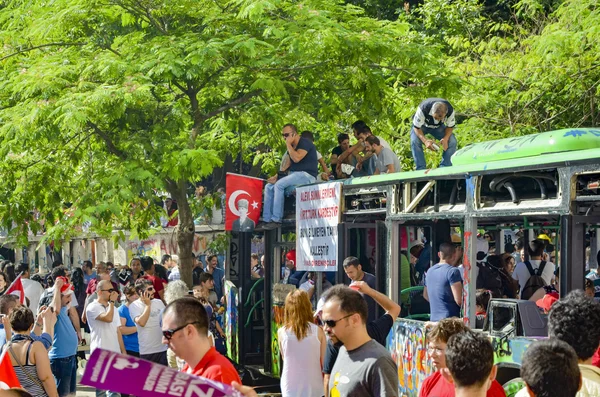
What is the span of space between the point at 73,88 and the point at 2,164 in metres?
1.86

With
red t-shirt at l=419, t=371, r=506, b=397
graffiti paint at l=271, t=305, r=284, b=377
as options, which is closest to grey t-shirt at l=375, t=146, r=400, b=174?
graffiti paint at l=271, t=305, r=284, b=377

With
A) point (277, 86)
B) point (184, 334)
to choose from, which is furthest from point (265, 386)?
point (184, 334)

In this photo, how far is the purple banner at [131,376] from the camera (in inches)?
140

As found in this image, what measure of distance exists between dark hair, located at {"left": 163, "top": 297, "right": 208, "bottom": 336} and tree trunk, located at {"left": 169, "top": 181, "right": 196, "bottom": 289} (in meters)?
10.0

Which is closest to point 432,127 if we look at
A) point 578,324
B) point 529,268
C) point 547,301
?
point 529,268

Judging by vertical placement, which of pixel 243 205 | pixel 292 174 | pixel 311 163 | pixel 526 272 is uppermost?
pixel 311 163

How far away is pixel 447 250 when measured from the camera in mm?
9586

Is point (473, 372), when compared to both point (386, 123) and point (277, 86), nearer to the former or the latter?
point (277, 86)

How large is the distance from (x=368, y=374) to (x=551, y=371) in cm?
133

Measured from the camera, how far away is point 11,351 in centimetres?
814

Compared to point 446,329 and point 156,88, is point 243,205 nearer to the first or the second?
point 156,88

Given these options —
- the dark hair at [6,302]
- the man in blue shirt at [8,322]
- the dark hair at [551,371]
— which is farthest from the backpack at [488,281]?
the dark hair at [551,371]

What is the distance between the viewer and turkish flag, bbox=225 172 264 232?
13625mm

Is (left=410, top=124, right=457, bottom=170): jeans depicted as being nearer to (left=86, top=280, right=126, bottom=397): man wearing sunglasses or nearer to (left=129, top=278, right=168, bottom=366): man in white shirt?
(left=129, top=278, right=168, bottom=366): man in white shirt
